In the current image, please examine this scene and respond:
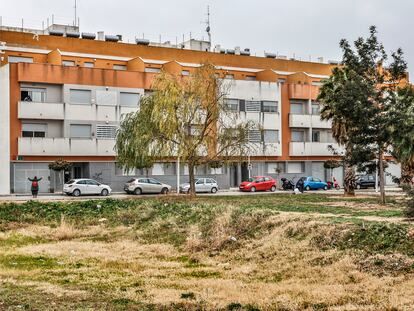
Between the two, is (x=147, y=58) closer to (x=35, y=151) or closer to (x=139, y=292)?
(x=35, y=151)

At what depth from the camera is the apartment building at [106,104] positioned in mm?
59094

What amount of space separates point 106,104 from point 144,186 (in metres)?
9.98

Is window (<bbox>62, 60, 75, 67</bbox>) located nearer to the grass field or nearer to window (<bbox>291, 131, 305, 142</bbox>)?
window (<bbox>291, 131, 305, 142</bbox>)

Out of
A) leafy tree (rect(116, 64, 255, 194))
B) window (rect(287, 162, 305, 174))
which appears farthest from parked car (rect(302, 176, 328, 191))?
leafy tree (rect(116, 64, 255, 194))

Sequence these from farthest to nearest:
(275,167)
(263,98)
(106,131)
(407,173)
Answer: (275,167)
(263,98)
(106,131)
(407,173)

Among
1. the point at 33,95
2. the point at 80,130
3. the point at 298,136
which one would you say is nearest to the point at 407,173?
the point at 298,136

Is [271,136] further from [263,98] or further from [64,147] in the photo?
[64,147]

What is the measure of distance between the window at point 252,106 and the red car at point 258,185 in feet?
32.3

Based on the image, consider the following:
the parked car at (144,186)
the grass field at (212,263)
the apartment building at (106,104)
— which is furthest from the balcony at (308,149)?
the grass field at (212,263)

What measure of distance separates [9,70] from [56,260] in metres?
41.9

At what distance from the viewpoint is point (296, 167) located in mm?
75688

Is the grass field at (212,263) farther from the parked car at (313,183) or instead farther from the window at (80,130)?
the parked car at (313,183)

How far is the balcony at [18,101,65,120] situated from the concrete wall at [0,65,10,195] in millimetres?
1260

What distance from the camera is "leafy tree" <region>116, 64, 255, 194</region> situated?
43.1m
